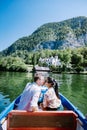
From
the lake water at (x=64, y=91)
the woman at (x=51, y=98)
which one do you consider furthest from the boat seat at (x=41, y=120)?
the lake water at (x=64, y=91)

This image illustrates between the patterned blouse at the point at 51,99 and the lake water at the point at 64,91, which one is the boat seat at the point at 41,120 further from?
the lake water at the point at 64,91

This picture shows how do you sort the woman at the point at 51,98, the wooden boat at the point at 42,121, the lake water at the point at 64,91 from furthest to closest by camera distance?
the lake water at the point at 64,91
the woman at the point at 51,98
the wooden boat at the point at 42,121

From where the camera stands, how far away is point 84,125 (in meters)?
8.48

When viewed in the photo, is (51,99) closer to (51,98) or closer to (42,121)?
(51,98)

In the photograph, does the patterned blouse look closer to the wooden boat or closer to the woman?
the woman

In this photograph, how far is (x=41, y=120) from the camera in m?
8.66

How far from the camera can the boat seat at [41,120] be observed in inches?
334

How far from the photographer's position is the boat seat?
8486 mm

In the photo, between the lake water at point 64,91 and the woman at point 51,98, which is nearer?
the woman at point 51,98

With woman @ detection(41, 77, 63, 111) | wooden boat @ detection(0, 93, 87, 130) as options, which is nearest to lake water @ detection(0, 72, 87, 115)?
woman @ detection(41, 77, 63, 111)

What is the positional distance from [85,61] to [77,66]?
801 centimetres

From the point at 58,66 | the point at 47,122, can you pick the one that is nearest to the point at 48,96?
the point at 47,122

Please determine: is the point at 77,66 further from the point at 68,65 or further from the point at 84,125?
the point at 84,125

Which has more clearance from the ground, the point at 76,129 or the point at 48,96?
the point at 48,96
